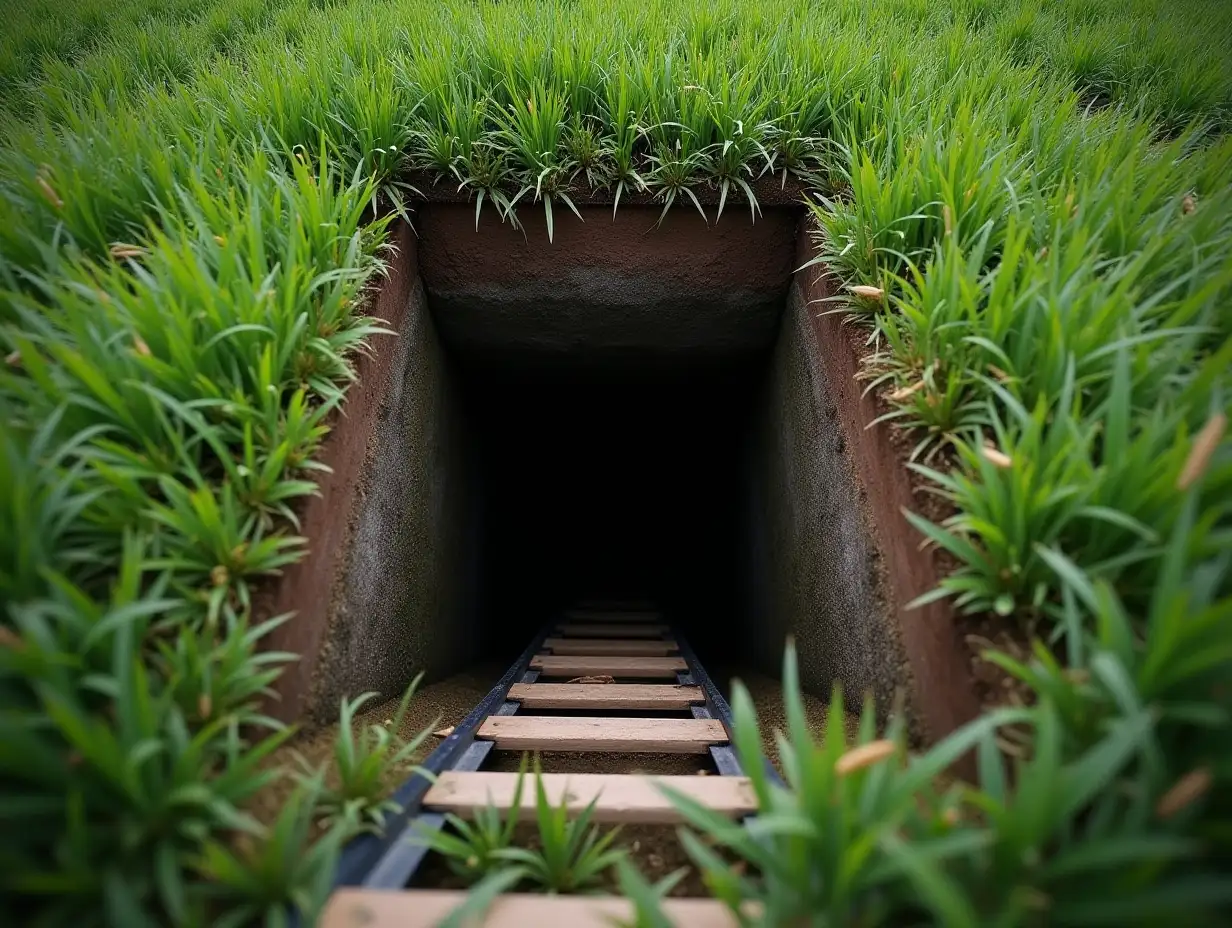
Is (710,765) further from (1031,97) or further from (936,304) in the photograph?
(1031,97)

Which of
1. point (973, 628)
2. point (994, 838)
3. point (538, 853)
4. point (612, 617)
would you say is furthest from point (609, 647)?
point (994, 838)

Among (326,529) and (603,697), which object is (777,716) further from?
(326,529)

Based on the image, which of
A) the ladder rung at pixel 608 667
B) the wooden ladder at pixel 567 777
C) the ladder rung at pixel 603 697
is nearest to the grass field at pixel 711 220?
the wooden ladder at pixel 567 777

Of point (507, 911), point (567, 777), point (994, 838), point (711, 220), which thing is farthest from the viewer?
point (711, 220)

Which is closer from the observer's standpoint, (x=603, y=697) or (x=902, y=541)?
(x=902, y=541)

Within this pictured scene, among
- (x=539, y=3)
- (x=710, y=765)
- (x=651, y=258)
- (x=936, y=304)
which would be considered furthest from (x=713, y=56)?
(x=710, y=765)
